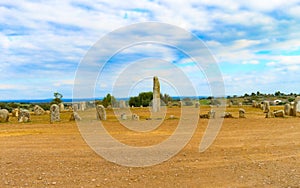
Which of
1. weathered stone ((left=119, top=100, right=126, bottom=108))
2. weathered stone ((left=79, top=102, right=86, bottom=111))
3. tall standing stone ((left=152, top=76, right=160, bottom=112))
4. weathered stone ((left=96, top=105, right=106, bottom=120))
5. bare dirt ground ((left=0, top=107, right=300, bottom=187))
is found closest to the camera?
bare dirt ground ((left=0, top=107, right=300, bottom=187))

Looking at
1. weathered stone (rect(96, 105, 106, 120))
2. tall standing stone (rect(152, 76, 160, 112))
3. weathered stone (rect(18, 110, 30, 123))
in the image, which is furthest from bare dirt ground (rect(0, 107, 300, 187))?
tall standing stone (rect(152, 76, 160, 112))

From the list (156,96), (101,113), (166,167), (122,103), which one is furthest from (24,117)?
(166,167)

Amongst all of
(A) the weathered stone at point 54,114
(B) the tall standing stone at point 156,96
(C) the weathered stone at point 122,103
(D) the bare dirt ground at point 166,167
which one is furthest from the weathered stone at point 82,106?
(D) the bare dirt ground at point 166,167

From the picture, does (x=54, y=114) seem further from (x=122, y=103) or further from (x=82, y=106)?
(x=82, y=106)

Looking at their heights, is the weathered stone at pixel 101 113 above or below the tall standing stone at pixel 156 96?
below

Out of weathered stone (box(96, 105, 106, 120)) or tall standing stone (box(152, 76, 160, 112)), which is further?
tall standing stone (box(152, 76, 160, 112))

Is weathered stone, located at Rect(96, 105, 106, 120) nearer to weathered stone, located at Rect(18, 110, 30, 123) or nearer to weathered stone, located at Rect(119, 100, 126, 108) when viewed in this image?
weathered stone, located at Rect(18, 110, 30, 123)

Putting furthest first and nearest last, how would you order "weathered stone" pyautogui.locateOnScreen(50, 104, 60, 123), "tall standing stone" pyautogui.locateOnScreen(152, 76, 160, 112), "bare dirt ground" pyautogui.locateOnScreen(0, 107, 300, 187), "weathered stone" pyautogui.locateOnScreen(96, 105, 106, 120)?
"tall standing stone" pyautogui.locateOnScreen(152, 76, 160, 112) → "weathered stone" pyautogui.locateOnScreen(96, 105, 106, 120) → "weathered stone" pyautogui.locateOnScreen(50, 104, 60, 123) → "bare dirt ground" pyautogui.locateOnScreen(0, 107, 300, 187)

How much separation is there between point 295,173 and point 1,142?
27.1 feet

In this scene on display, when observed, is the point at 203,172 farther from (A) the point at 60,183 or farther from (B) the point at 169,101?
(B) the point at 169,101

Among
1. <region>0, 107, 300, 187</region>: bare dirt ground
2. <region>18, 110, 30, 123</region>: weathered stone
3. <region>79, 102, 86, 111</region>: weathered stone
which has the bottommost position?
<region>0, 107, 300, 187</region>: bare dirt ground

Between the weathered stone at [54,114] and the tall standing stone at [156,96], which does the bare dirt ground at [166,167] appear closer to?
the weathered stone at [54,114]

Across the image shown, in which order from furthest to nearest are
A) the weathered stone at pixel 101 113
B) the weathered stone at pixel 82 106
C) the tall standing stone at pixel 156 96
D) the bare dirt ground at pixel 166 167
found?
1. the weathered stone at pixel 82 106
2. the tall standing stone at pixel 156 96
3. the weathered stone at pixel 101 113
4. the bare dirt ground at pixel 166 167

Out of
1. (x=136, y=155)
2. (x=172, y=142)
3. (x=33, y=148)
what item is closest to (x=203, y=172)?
(x=136, y=155)
